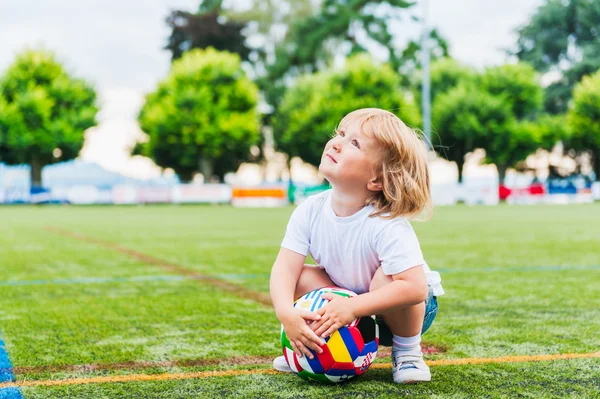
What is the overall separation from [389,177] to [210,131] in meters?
38.7

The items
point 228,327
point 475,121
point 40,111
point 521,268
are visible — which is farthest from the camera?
point 475,121

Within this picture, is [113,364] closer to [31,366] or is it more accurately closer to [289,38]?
[31,366]

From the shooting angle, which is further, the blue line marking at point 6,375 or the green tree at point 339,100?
the green tree at point 339,100

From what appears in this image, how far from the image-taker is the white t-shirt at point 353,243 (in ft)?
8.93

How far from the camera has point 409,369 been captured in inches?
111

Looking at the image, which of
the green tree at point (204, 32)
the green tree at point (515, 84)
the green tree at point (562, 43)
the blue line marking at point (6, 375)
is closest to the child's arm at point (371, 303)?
the blue line marking at point (6, 375)

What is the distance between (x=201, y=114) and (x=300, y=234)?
130 ft

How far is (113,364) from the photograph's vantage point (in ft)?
10.5

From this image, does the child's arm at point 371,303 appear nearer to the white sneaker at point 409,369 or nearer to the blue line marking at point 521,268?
the white sneaker at point 409,369

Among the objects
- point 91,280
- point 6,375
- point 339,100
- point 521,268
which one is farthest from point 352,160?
point 339,100

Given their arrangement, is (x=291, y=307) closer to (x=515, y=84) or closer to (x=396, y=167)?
(x=396, y=167)

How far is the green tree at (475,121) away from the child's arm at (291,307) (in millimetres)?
41083

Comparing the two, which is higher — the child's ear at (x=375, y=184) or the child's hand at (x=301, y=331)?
the child's ear at (x=375, y=184)

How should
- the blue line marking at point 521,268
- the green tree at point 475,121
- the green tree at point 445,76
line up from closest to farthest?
1. the blue line marking at point 521,268
2. the green tree at point 475,121
3. the green tree at point 445,76
